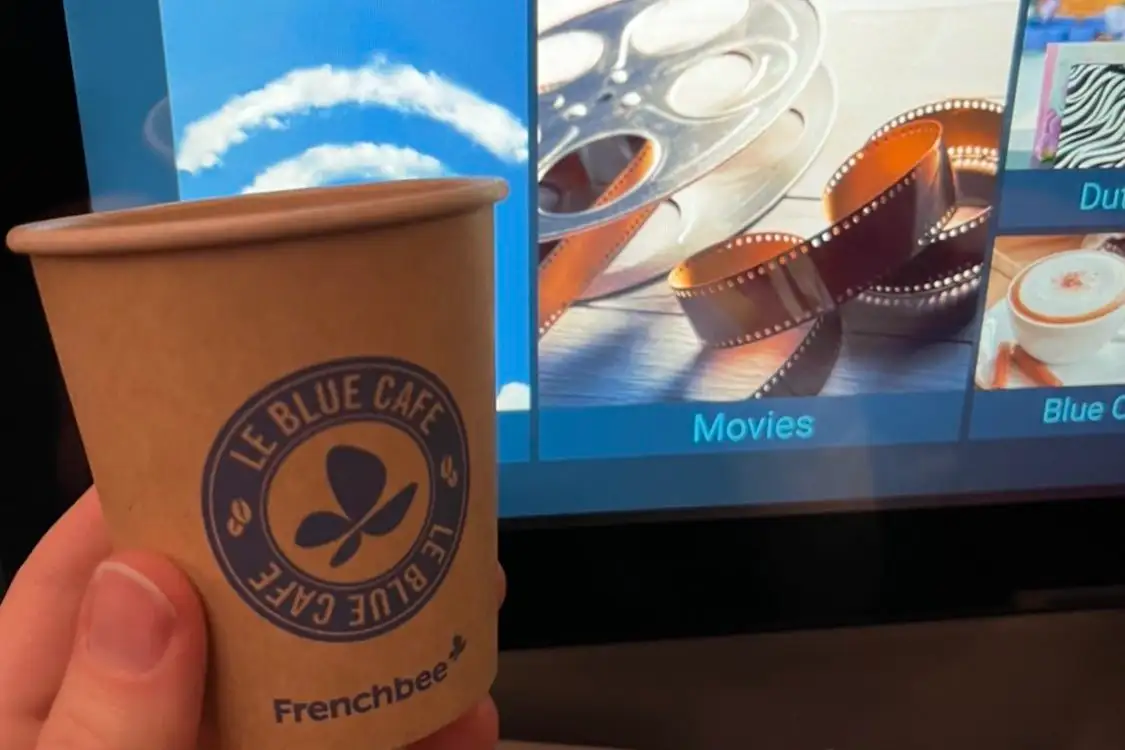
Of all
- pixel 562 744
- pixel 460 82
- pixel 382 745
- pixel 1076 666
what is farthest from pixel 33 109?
pixel 1076 666

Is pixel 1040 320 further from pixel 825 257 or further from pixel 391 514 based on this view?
pixel 391 514

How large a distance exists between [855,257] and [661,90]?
0.13 meters

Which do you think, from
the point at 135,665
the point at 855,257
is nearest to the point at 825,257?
the point at 855,257

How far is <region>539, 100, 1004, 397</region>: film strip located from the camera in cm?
49

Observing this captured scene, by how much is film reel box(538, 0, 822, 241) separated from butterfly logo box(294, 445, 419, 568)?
21 cm

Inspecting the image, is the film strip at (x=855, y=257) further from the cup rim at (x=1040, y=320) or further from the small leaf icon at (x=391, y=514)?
the small leaf icon at (x=391, y=514)

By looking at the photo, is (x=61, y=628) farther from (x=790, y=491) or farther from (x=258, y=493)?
(x=790, y=491)

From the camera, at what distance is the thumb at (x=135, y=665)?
0.30 meters

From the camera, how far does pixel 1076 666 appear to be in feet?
2.05

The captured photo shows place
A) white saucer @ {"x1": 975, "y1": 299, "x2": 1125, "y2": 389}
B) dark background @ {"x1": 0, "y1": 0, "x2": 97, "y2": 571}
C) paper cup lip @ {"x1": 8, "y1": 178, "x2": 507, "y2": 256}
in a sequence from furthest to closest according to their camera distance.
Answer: white saucer @ {"x1": 975, "y1": 299, "x2": 1125, "y2": 389} → dark background @ {"x1": 0, "y1": 0, "x2": 97, "y2": 571} → paper cup lip @ {"x1": 8, "y1": 178, "x2": 507, "y2": 256}

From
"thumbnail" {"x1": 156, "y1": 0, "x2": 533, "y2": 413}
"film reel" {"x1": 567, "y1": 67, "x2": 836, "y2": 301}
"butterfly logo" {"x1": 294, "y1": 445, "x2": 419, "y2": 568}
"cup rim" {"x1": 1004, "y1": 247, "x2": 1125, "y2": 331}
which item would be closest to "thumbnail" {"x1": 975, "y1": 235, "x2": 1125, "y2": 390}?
"cup rim" {"x1": 1004, "y1": 247, "x2": 1125, "y2": 331}

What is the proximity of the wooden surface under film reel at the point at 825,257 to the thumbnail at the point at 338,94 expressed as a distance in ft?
0.14

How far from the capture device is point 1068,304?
1.73 feet

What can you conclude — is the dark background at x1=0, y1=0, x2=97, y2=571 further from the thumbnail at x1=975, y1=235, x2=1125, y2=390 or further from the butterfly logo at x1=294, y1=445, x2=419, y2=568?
the thumbnail at x1=975, y1=235, x2=1125, y2=390
